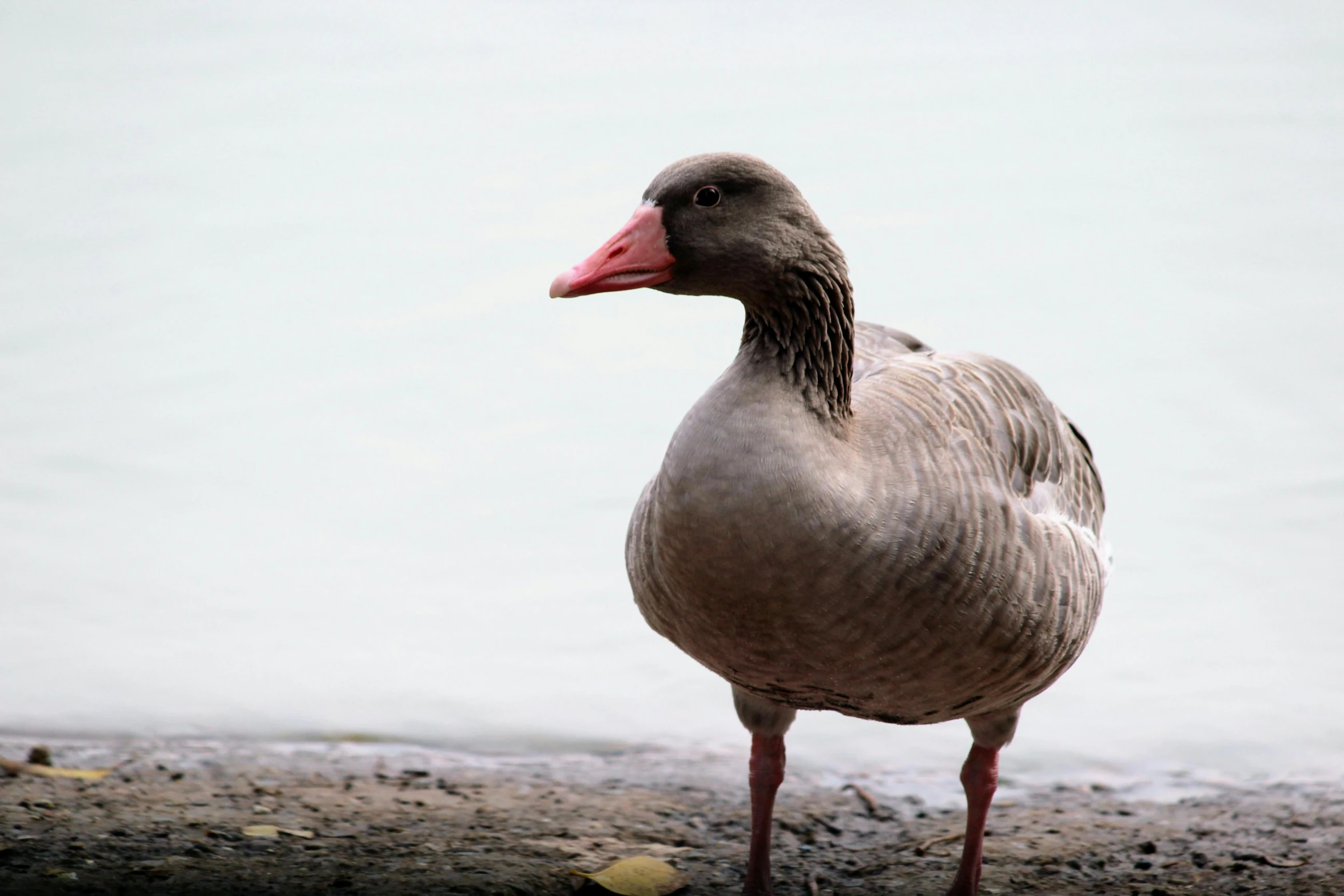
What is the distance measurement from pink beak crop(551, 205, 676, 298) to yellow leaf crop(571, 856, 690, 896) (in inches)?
70.3

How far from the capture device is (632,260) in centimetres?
341

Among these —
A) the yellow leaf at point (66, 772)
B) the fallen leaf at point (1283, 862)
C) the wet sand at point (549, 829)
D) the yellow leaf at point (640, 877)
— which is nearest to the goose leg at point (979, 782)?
the wet sand at point (549, 829)

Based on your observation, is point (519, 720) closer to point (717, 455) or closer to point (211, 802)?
point (211, 802)

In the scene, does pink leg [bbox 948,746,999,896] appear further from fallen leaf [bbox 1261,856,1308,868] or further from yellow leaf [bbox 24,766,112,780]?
yellow leaf [bbox 24,766,112,780]

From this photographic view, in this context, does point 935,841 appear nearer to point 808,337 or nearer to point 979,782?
point 979,782

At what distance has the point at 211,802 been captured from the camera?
4789 mm

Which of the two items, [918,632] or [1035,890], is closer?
[918,632]

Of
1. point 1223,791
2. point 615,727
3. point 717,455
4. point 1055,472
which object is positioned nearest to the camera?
point 717,455

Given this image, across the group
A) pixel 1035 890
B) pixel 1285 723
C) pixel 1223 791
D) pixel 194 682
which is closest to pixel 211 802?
pixel 194 682

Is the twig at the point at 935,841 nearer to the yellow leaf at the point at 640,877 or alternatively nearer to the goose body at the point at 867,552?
the yellow leaf at the point at 640,877

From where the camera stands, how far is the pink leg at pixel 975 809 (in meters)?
4.30

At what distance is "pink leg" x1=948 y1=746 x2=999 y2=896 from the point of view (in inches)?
169

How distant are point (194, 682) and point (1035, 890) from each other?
3654 mm

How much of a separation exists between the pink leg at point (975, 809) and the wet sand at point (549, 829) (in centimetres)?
21
